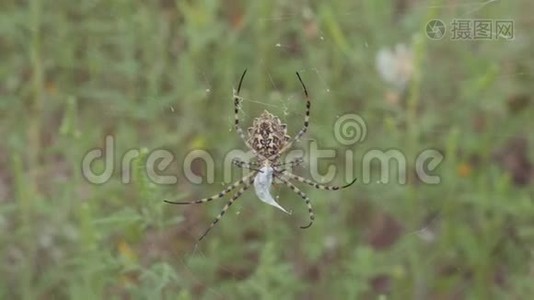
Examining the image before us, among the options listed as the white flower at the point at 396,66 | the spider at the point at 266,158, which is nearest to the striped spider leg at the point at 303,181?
the spider at the point at 266,158

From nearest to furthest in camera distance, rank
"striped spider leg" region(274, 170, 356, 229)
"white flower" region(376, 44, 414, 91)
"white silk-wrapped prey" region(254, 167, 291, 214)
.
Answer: "white silk-wrapped prey" region(254, 167, 291, 214)
"striped spider leg" region(274, 170, 356, 229)
"white flower" region(376, 44, 414, 91)

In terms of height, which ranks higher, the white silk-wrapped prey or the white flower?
the white flower

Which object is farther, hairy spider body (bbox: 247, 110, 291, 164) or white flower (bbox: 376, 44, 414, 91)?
white flower (bbox: 376, 44, 414, 91)

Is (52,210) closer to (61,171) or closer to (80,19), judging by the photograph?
(61,171)

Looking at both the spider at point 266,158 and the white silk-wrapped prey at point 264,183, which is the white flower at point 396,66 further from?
the white silk-wrapped prey at point 264,183

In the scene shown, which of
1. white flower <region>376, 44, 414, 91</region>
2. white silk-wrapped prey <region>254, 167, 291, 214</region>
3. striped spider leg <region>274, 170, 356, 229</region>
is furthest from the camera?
white flower <region>376, 44, 414, 91</region>

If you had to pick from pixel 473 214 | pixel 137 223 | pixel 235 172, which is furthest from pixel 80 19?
pixel 473 214

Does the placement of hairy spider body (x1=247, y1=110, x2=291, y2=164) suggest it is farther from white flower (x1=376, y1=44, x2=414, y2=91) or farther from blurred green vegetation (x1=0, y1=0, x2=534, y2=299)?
white flower (x1=376, y1=44, x2=414, y2=91)

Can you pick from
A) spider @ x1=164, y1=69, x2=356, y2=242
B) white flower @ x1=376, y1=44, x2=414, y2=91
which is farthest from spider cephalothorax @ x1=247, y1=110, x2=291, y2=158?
white flower @ x1=376, y1=44, x2=414, y2=91
